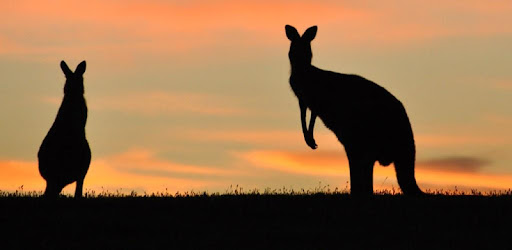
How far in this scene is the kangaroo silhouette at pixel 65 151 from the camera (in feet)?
62.7

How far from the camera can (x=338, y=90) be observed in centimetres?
1877

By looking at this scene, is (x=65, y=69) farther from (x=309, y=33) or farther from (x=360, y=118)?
(x=360, y=118)

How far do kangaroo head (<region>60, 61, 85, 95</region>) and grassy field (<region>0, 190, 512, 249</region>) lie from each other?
9.61ft

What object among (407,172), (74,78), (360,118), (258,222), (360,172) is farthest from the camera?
(74,78)

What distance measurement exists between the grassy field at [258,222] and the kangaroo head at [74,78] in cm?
293

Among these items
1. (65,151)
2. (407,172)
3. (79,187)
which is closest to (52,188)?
(79,187)

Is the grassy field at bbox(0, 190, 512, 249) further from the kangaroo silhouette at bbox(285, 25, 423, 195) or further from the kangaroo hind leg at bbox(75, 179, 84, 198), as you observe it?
the kangaroo hind leg at bbox(75, 179, 84, 198)

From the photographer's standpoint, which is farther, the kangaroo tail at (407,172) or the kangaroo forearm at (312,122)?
the kangaroo forearm at (312,122)

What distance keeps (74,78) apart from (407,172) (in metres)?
6.88

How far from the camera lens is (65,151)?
19.1 meters

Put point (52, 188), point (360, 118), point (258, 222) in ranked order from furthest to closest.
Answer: point (52, 188)
point (360, 118)
point (258, 222)

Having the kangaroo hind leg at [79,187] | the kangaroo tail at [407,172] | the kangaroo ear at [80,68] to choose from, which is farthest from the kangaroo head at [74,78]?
the kangaroo tail at [407,172]

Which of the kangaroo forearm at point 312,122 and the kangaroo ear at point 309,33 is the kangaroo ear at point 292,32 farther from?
the kangaroo forearm at point 312,122

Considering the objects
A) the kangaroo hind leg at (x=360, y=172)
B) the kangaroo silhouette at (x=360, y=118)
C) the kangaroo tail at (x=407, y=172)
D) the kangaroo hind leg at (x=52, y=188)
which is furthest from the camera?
the kangaroo hind leg at (x=52, y=188)
